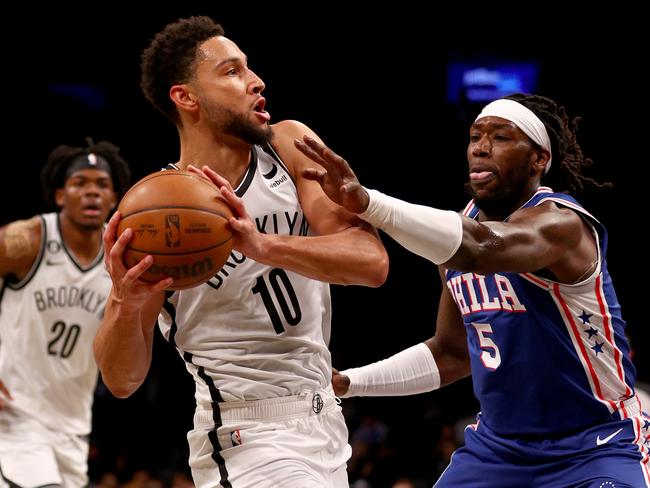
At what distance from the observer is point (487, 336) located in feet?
11.8

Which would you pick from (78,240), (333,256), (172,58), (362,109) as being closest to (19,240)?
(78,240)

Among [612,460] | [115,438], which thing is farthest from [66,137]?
[612,460]

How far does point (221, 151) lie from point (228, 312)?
619 mm

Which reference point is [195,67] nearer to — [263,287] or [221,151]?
[221,151]

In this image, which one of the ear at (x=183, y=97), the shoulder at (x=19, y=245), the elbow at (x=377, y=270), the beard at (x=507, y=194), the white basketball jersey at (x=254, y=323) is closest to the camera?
the elbow at (x=377, y=270)

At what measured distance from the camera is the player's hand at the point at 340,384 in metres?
3.82

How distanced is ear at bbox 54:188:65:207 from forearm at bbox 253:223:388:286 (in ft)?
11.1

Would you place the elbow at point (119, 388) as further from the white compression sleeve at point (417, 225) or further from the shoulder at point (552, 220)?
the shoulder at point (552, 220)

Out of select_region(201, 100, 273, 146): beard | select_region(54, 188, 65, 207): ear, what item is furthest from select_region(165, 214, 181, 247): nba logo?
select_region(54, 188, 65, 207): ear

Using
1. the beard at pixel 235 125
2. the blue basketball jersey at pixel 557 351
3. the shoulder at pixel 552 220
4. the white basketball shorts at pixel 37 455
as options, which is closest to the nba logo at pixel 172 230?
the beard at pixel 235 125

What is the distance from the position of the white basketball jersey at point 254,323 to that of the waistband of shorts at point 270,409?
24mm

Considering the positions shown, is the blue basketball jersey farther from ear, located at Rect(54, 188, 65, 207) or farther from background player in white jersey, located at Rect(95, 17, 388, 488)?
ear, located at Rect(54, 188, 65, 207)

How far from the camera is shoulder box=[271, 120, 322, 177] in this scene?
3.42m

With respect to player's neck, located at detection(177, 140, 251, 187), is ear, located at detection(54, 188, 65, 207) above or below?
above
